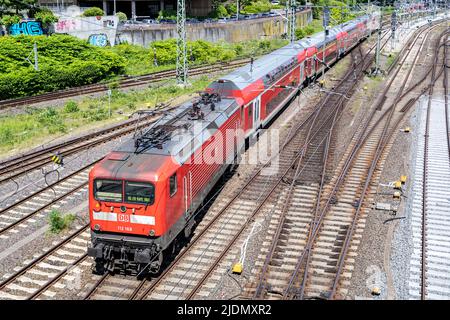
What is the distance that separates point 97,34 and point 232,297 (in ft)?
152

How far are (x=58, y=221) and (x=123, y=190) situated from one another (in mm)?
4904

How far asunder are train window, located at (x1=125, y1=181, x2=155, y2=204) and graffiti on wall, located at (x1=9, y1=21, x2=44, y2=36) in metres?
43.0

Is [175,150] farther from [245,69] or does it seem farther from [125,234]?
[245,69]

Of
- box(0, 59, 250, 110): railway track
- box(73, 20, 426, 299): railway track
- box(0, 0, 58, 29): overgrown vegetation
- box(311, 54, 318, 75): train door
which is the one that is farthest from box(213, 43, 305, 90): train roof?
box(0, 0, 58, 29): overgrown vegetation

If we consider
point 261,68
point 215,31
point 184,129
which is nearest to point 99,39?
point 215,31

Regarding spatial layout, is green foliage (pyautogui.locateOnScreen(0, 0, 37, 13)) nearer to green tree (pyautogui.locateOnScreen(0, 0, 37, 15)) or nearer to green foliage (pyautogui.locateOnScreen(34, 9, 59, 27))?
green tree (pyautogui.locateOnScreen(0, 0, 37, 15))

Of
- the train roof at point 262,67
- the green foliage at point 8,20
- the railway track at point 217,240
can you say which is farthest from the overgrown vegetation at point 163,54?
the railway track at point 217,240

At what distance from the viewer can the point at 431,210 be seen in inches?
758

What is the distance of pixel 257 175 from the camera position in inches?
875

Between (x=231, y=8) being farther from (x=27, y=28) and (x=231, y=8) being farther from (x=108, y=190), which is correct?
(x=108, y=190)

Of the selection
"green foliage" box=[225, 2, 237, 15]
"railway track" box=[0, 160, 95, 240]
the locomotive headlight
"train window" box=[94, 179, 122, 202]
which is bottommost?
"railway track" box=[0, 160, 95, 240]

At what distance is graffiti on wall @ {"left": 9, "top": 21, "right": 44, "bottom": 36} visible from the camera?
5100cm

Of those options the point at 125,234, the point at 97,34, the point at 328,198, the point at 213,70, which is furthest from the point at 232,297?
the point at 97,34

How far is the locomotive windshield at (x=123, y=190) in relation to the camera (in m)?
13.6
